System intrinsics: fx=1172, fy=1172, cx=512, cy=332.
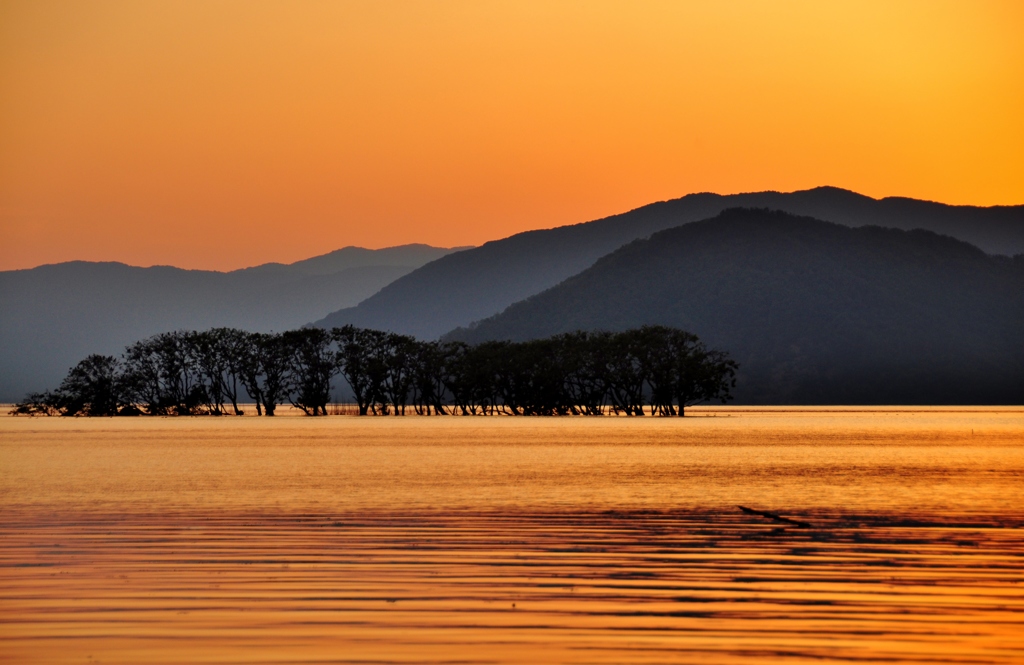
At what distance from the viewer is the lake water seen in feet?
34.2

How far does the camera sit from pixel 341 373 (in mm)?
126688

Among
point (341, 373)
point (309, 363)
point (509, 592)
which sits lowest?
point (509, 592)

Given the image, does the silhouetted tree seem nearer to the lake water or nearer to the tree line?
the tree line

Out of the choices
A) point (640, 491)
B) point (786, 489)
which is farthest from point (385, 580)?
point (786, 489)

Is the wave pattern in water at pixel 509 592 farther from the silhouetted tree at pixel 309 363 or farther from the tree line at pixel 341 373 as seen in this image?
the silhouetted tree at pixel 309 363

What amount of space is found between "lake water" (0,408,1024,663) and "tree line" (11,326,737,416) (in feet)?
281

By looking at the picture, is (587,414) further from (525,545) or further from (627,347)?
(525,545)

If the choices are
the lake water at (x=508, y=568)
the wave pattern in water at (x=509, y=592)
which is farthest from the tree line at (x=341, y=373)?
the wave pattern in water at (x=509, y=592)

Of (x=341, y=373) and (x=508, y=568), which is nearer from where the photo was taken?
(x=508, y=568)

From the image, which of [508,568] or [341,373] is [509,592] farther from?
[341,373]

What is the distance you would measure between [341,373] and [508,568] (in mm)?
113570

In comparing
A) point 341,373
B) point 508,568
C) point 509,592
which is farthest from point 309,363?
point 509,592

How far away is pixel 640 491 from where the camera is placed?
27109 millimetres

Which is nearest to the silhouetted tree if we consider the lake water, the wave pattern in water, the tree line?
the tree line
